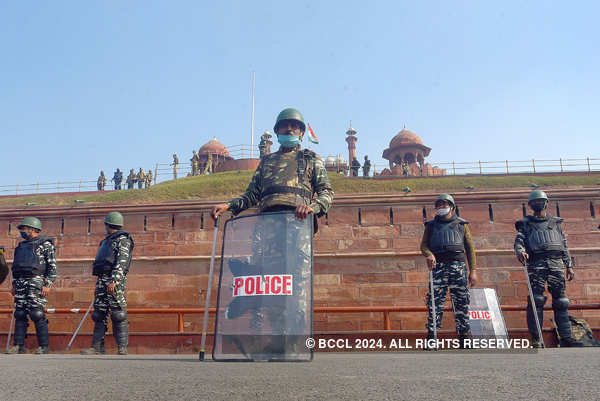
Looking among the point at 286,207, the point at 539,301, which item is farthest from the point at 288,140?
the point at 539,301

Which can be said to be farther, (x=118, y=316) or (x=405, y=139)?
(x=405, y=139)

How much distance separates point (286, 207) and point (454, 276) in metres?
2.34

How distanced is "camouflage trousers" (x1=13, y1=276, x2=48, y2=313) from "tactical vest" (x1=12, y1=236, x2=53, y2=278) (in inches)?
3.0

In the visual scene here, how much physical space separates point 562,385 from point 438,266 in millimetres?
3794

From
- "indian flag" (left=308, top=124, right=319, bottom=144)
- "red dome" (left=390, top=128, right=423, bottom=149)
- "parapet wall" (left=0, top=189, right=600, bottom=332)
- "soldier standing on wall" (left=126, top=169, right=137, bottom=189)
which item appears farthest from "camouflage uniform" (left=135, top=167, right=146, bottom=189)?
"parapet wall" (left=0, top=189, right=600, bottom=332)

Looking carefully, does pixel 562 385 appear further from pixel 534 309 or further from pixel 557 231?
pixel 557 231

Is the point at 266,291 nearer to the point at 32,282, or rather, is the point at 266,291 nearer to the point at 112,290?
the point at 112,290

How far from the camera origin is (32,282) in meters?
5.88

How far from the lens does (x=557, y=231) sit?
571cm

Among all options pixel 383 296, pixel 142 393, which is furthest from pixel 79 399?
pixel 383 296

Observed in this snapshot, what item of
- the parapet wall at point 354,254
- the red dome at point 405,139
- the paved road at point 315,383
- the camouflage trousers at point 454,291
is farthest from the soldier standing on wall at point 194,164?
the paved road at point 315,383

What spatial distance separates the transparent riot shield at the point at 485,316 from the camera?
5152 millimetres

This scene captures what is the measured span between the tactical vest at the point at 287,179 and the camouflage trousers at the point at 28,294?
365 cm

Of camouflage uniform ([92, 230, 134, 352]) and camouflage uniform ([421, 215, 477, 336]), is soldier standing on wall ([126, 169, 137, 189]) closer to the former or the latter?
camouflage uniform ([92, 230, 134, 352])
